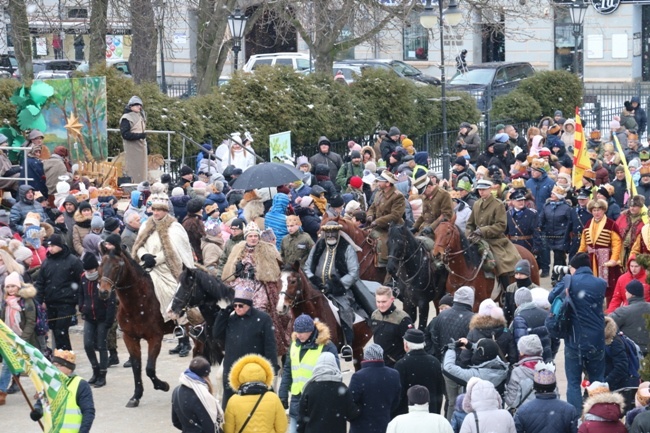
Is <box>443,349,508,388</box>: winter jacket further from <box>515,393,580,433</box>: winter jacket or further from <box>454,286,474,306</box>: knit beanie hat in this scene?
<box>454,286,474,306</box>: knit beanie hat

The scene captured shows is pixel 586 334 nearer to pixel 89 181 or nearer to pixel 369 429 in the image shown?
pixel 369 429

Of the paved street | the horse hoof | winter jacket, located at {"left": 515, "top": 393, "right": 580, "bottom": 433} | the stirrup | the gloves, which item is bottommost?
the paved street

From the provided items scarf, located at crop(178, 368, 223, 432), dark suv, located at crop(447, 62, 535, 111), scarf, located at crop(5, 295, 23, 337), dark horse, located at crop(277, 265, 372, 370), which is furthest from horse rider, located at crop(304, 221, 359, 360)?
dark suv, located at crop(447, 62, 535, 111)

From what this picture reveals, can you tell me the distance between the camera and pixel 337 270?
1397 cm

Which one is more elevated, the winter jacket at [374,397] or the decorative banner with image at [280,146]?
the decorative banner with image at [280,146]

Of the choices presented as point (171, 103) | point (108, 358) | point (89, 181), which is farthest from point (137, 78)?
point (108, 358)

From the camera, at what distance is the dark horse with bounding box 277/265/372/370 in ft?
41.4

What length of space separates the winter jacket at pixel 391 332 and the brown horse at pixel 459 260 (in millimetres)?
3551

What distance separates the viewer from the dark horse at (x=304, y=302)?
41.4 feet

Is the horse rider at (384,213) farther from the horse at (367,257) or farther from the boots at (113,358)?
the boots at (113,358)

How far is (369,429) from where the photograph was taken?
409 inches

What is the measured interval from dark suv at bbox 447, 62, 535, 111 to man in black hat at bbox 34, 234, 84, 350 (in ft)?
72.2

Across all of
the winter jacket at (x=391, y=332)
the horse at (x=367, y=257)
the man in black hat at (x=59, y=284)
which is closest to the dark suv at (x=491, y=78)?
the horse at (x=367, y=257)

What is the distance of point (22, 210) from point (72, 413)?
8494mm
